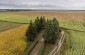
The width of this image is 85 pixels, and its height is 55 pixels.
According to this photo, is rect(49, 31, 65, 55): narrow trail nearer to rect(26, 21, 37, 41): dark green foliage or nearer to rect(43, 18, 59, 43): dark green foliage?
rect(43, 18, 59, 43): dark green foliage

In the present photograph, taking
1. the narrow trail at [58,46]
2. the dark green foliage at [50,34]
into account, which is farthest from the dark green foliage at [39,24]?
the dark green foliage at [50,34]

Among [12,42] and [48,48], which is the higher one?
[12,42]

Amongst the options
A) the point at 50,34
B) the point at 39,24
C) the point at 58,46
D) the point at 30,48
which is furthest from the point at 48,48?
the point at 39,24

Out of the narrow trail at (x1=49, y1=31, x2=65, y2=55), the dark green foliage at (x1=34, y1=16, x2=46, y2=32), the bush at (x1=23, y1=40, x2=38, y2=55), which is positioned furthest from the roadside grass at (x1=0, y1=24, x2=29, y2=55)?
the narrow trail at (x1=49, y1=31, x2=65, y2=55)

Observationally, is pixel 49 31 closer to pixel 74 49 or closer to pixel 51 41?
pixel 51 41

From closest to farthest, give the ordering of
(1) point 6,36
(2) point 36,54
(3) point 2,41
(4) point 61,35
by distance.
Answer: (2) point 36,54 → (3) point 2,41 → (1) point 6,36 → (4) point 61,35

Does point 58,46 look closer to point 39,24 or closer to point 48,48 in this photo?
point 48,48

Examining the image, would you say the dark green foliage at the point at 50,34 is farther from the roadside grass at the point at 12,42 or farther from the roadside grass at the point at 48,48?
the roadside grass at the point at 12,42

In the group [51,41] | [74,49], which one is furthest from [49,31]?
[74,49]
